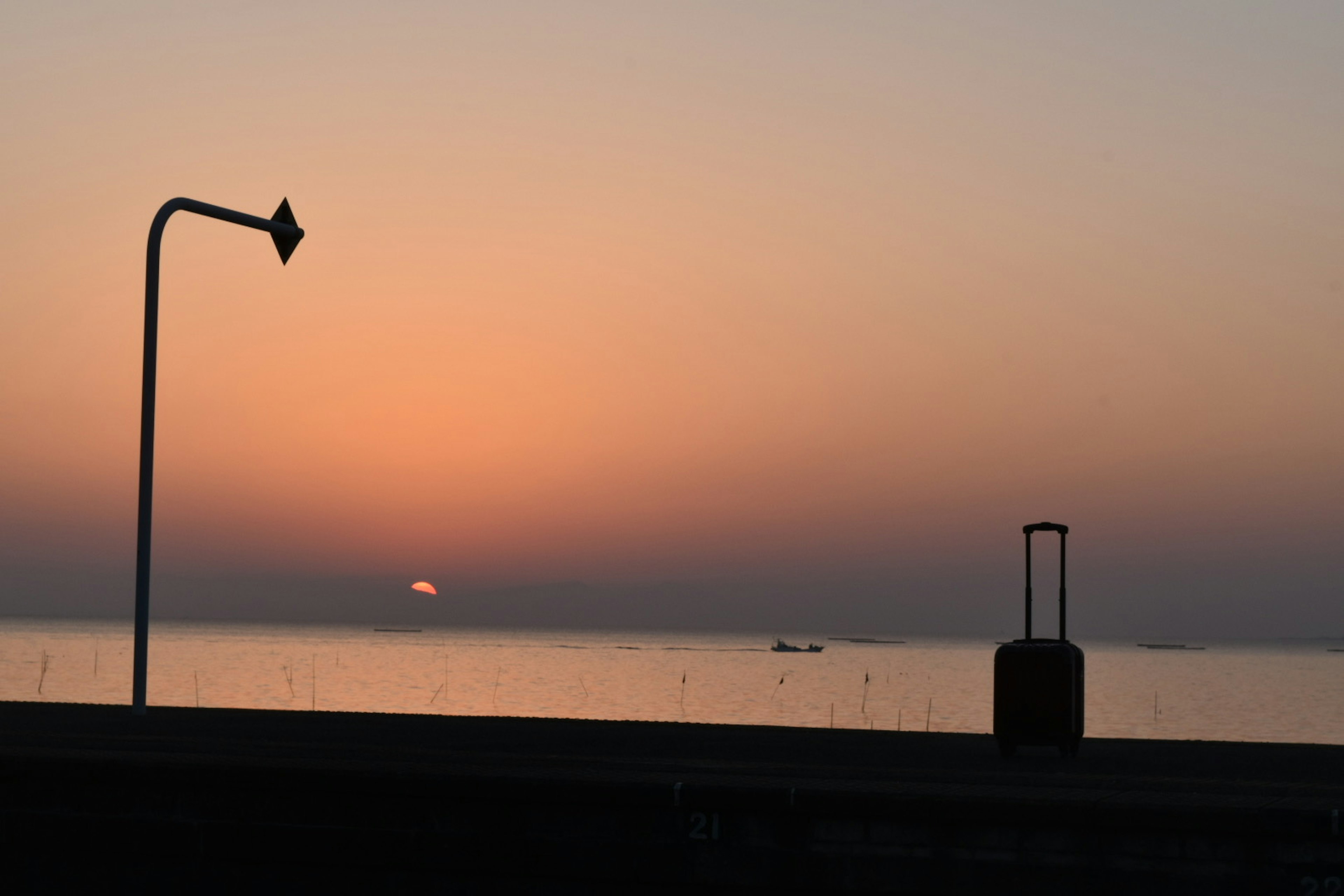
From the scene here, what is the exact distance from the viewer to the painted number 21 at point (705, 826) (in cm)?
1172

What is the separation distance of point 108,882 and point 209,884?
1.08m

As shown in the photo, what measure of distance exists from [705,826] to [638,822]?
55cm

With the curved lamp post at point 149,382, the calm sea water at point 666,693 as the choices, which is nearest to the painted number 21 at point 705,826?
the curved lamp post at point 149,382

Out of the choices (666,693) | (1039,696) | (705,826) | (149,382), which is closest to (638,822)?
(705,826)

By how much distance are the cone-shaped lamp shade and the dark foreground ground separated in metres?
7.02

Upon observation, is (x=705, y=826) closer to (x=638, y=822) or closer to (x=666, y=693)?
(x=638, y=822)

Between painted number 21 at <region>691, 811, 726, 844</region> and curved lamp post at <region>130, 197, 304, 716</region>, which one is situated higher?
curved lamp post at <region>130, 197, 304, 716</region>

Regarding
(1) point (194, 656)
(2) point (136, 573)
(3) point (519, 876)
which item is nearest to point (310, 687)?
(1) point (194, 656)

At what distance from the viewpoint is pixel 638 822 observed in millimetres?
11898

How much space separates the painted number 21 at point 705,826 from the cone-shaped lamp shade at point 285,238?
10.9m

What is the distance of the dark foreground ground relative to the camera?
10469 mm

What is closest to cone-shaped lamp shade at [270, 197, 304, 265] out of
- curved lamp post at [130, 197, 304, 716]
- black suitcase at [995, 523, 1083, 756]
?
curved lamp post at [130, 197, 304, 716]

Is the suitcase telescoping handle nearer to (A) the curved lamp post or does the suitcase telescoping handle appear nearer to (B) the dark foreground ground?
(B) the dark foreground ground

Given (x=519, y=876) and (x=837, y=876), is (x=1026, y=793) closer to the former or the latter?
(x=837, y=876)
